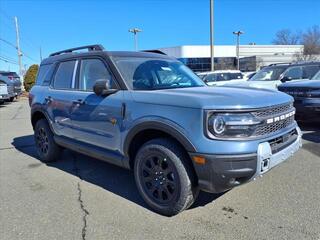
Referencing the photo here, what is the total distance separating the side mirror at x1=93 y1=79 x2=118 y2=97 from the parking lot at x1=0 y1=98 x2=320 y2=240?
1347 millimetres

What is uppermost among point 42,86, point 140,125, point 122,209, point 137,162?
point 42,86

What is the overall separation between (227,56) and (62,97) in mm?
63953

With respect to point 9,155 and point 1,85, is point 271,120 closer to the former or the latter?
point 9,155

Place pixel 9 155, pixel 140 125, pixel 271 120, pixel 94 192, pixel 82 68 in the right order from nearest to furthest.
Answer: pixel 271 120
pixel 140 125
pixel 94 192
pixel 82 68
pixel 9 155

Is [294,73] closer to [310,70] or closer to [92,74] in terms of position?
[310,70]

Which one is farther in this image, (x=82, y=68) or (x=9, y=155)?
(x=9, y=155)

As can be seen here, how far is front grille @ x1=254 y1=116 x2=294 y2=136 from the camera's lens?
3421 mm

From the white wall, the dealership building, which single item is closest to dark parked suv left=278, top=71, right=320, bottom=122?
the white wall

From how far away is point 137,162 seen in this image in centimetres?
403

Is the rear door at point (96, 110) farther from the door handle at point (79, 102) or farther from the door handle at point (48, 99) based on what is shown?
the door handle at point (48, 99)

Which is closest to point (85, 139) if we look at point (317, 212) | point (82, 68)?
point (82, 68)

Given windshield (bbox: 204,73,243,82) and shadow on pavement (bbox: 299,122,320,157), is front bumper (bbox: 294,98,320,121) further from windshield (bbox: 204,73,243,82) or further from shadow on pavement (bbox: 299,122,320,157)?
windshield (bbox: 204,73,243,82)

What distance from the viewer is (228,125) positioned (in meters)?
3.29

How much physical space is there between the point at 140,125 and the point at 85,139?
1.34 meters
